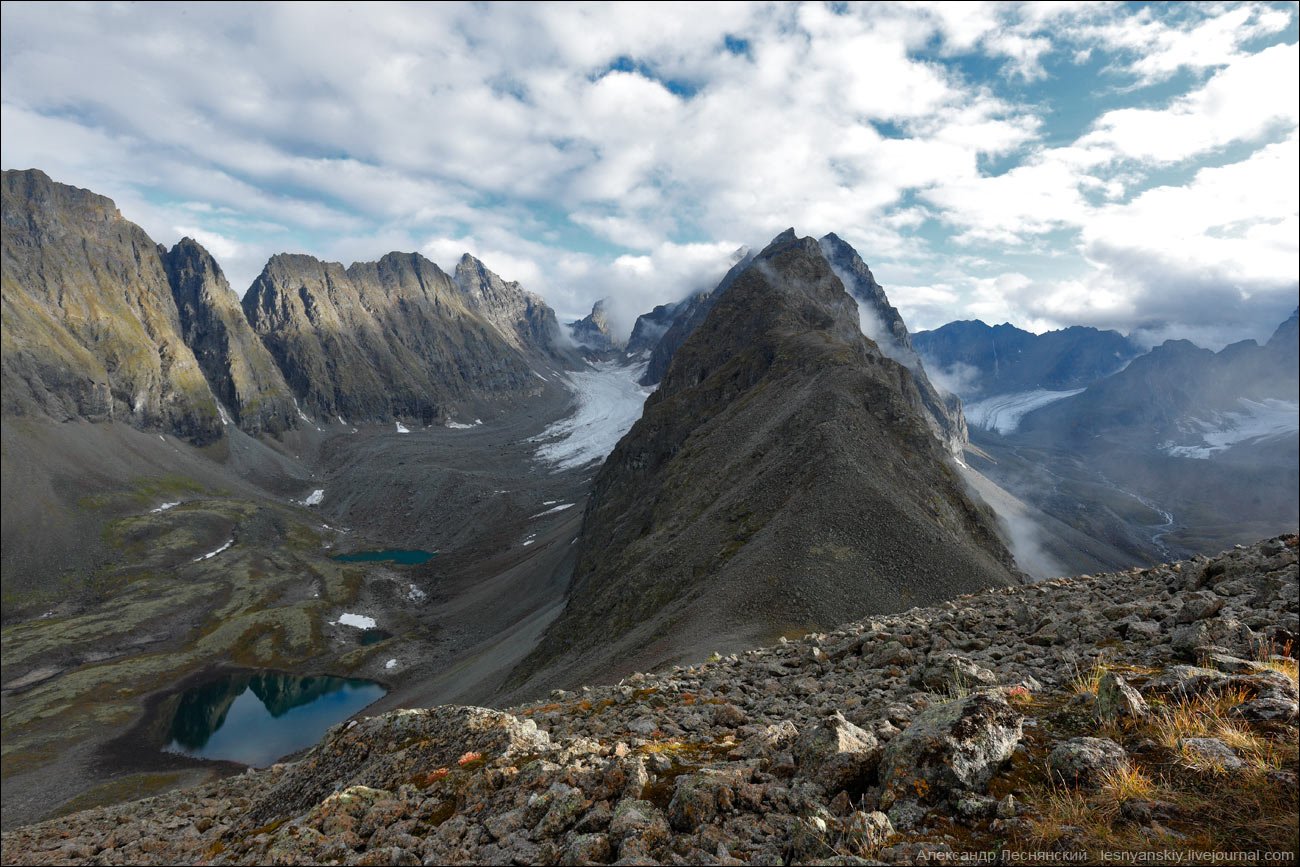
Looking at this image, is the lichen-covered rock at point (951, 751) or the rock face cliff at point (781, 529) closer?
the lichen-covered rock at point (951, 751)

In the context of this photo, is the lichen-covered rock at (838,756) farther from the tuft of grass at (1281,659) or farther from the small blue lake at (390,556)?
the small blue lake at (390,556)

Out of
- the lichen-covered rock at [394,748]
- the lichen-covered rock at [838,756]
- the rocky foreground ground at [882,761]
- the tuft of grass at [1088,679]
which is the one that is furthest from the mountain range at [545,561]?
the lichen-covered rock at [838,756]

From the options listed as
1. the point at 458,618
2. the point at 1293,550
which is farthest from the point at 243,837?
the point at 458,618

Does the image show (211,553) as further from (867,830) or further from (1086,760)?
(1086,760)

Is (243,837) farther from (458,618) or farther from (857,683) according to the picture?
(458,618)

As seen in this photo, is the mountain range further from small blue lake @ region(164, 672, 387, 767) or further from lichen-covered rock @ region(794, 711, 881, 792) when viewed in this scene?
lichen-covered rock @ region(794, 711, 881, 792)

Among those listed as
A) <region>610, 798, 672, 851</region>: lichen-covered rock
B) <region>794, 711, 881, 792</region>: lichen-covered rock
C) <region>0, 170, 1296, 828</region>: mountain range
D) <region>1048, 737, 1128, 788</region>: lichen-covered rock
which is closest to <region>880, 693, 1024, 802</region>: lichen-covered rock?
<region>794, 711, 881, 792</region>: lichen-covered rock

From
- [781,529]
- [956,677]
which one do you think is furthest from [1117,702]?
[781,529]

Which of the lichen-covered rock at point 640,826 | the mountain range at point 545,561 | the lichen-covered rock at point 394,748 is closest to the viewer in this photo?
the lichen-covered rock at point 640,826
